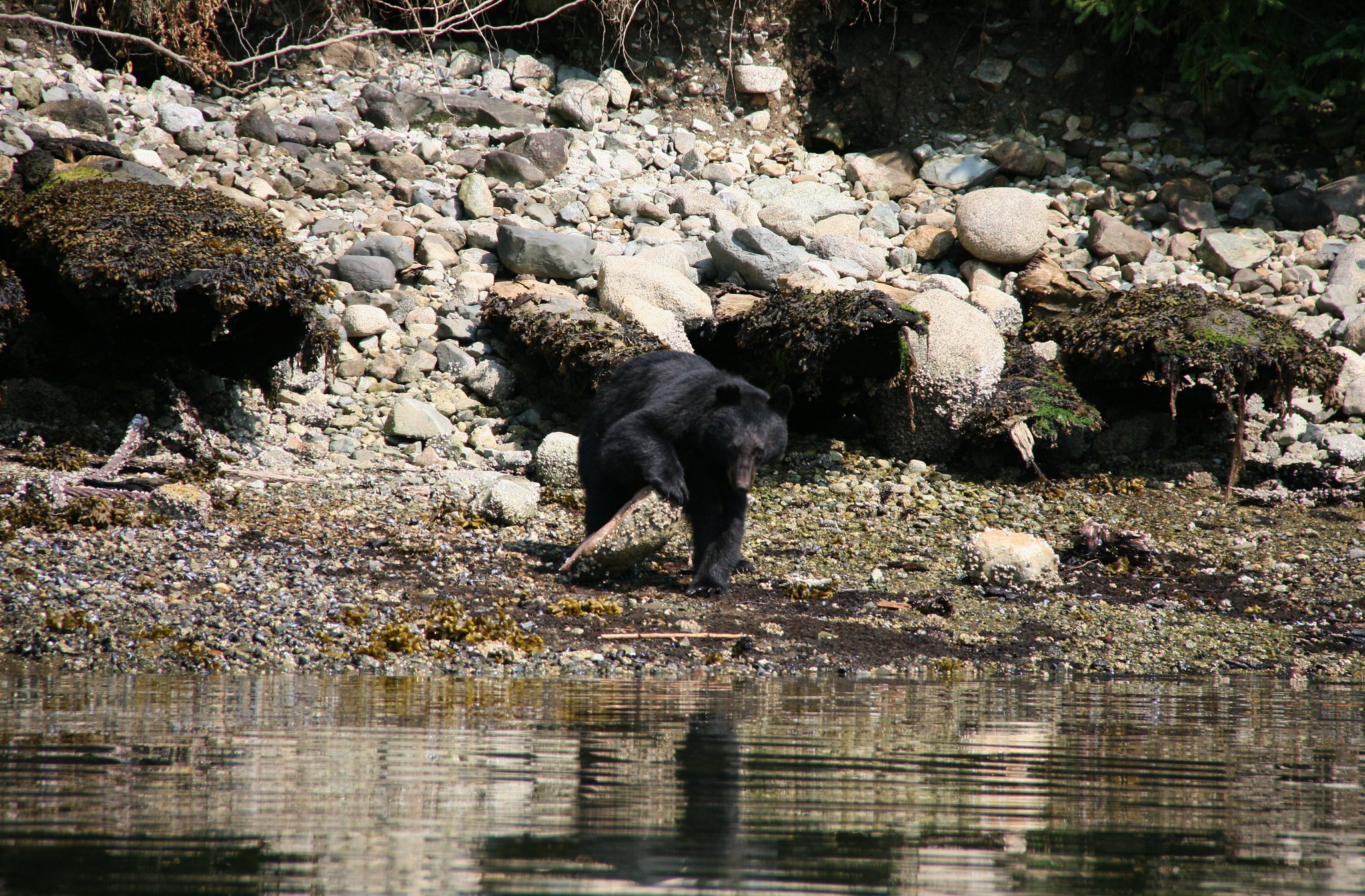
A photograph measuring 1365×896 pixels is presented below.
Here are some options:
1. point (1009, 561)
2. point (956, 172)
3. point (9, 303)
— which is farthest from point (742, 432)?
point (956, 172)

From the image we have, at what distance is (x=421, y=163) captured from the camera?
1362cm

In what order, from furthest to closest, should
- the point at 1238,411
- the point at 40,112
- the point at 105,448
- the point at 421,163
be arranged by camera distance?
the point at 421,163, the point at 40,112, the point at 1238,411, the point at 105,448

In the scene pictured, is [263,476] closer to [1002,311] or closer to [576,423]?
[576,423]

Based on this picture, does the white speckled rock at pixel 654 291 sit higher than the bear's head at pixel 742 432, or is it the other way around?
the white speckled rock at pixel 654 291

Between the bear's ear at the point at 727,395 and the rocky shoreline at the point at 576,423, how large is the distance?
3.84 ft

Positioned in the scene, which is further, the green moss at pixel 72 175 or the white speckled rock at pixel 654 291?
the white speckled rock at pixel 654 291

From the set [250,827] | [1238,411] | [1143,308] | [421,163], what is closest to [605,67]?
[421,163]

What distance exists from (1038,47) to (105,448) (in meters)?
12.7

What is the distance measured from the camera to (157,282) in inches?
339

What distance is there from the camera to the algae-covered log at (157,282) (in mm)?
8641

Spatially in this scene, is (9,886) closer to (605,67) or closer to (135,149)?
(135,149)

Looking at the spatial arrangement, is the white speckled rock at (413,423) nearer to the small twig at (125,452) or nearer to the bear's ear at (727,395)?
the small twig at (125,452)

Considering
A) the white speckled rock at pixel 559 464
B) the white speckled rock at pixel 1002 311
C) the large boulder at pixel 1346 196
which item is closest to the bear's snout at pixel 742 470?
the white speckled rock at pixel 559 464

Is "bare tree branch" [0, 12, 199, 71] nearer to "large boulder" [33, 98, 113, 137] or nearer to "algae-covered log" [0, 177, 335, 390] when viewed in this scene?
"algae-covered log" [0, 177, 335, 390]
